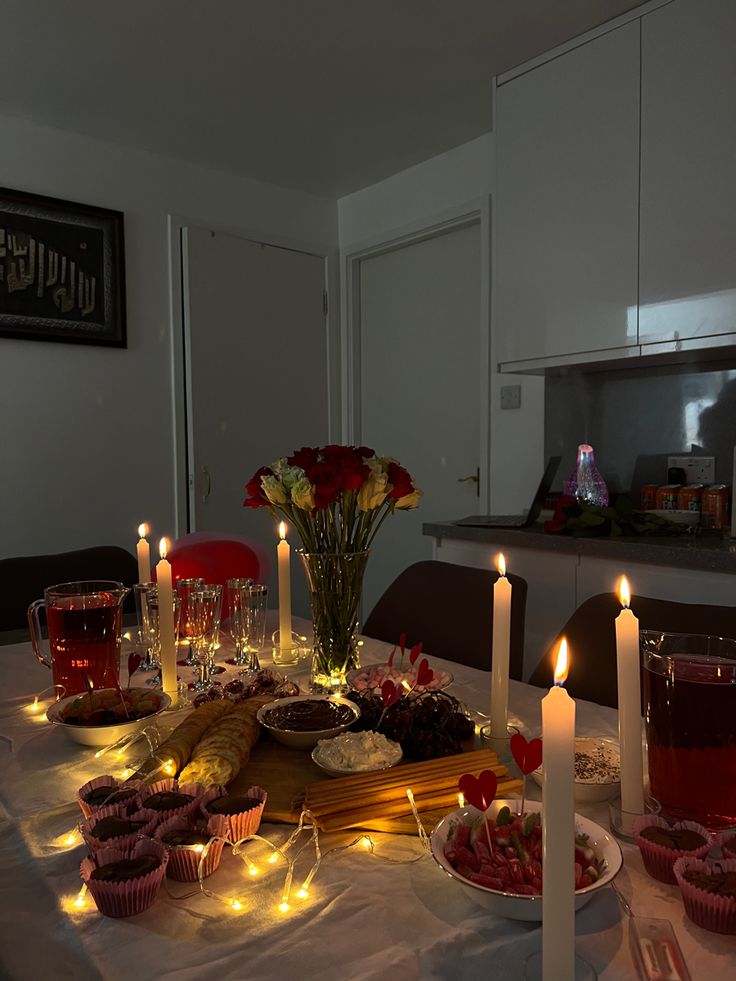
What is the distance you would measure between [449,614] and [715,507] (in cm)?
125

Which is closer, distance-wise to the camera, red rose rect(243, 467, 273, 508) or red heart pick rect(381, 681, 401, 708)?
red heart pick rect(381, 681, 401, 708)

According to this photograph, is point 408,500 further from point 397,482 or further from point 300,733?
point 300,733

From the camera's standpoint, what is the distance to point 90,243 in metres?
3.15

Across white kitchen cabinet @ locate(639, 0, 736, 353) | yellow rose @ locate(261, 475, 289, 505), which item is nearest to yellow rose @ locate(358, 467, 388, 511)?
yellow rose @ locate(261, 475, 289, 505)

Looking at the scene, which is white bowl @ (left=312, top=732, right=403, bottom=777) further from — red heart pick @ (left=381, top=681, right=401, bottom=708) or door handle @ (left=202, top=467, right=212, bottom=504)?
door handle @ (left=202, top=467, right=212, bottom=504)

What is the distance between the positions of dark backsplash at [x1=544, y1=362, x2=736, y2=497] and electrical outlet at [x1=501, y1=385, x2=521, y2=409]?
14 centimetres

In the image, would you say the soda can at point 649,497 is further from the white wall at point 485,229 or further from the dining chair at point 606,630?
the dining chair at point 606,630

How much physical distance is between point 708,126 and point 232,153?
198 centimetres

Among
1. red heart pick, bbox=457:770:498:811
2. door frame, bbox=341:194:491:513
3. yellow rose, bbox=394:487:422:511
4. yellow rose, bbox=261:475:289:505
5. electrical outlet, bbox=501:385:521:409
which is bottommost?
red heart pick, bbox=457:770:498:811

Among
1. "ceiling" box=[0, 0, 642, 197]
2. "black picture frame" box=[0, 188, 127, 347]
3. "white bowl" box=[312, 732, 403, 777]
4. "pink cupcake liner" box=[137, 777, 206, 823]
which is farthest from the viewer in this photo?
"black picture frame" box=[0, 188, 127, 347]

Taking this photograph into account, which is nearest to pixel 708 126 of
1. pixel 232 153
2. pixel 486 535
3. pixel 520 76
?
pixel 520 76

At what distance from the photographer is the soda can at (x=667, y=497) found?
2.57 meters

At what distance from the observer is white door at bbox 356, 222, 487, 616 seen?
344 cm

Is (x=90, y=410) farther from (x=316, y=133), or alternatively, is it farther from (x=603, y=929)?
(x=603, y=929)
